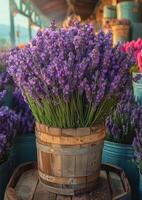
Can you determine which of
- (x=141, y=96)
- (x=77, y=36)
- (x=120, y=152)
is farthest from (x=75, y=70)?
(x=141, y=96)

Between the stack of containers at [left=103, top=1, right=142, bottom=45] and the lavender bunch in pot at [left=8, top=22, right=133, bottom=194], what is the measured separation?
5.12 meters

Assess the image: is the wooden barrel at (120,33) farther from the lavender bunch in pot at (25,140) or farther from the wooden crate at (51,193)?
the wooden crate at (51,193)

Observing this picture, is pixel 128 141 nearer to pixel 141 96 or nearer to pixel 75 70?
pixel 141 96

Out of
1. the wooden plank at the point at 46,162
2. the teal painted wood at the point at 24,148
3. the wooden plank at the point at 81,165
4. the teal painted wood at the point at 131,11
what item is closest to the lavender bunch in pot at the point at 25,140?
the teal painted wood at the point at 24,148

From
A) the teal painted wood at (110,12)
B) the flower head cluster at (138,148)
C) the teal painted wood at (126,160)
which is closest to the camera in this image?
the flower head cluster at (138,148)

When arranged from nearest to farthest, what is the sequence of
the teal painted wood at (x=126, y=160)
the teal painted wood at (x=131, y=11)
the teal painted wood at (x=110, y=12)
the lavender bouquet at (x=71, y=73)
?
the lavender bouquet at (x=71, y=73), the teal painted wood at (x=126, y=160), the teal painted wood at (x=131, y=11), the teal painted wood at (x=110, y=12)

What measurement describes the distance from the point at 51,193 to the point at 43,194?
37mm

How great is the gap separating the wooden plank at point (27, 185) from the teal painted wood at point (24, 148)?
296 millimetres

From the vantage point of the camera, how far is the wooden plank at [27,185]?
1.80m

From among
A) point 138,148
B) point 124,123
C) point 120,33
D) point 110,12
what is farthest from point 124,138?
point 110,12

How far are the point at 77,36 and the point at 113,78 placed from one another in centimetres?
24

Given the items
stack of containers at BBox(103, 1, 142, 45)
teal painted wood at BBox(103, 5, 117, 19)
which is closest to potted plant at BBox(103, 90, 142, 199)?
stack of containers at BBox(103, 1, 142, 45)

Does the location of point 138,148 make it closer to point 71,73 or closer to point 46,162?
point 46,162

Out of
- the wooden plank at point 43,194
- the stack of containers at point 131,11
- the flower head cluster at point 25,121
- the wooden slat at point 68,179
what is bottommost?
the wooden plank at point 43,194
